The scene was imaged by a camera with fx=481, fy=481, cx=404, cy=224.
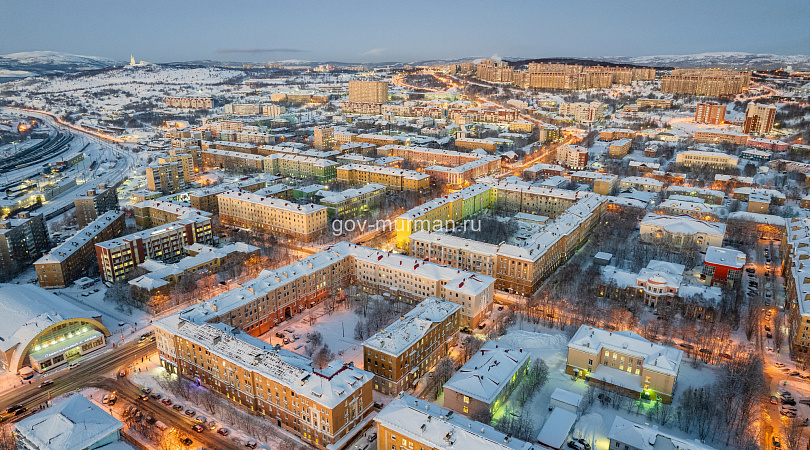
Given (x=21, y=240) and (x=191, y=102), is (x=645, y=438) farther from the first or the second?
(x=191, y=102)

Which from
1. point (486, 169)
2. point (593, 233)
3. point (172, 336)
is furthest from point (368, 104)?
point (172, 336)

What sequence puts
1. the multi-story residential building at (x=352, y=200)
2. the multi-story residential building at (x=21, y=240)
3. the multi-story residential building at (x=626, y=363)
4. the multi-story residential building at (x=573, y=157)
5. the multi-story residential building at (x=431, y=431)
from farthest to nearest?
the multi-story residential building at (x=573, y=157), the multi-story residential building at (x=352, y=200), the multi-story residential building at (x=21, y=240), the multi-story residential building at (x=626, y=363), the multi-story residential building at (x=431, y=431)

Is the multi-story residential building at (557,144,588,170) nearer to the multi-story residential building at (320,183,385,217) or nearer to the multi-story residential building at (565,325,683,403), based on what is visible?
the multi-story residential building at (320,183,385,217)

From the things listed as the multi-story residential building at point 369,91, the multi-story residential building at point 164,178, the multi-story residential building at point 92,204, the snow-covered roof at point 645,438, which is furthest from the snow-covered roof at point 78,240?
the multi-story residential building at point 369,91

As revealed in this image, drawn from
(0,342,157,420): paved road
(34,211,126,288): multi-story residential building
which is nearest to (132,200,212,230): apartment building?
(34,211,126,288): multi-story residential building

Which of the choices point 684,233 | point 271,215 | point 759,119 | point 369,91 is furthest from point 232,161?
point 759,119

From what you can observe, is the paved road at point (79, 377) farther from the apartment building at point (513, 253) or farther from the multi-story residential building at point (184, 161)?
the multi-story residential building at point (184, 161)
